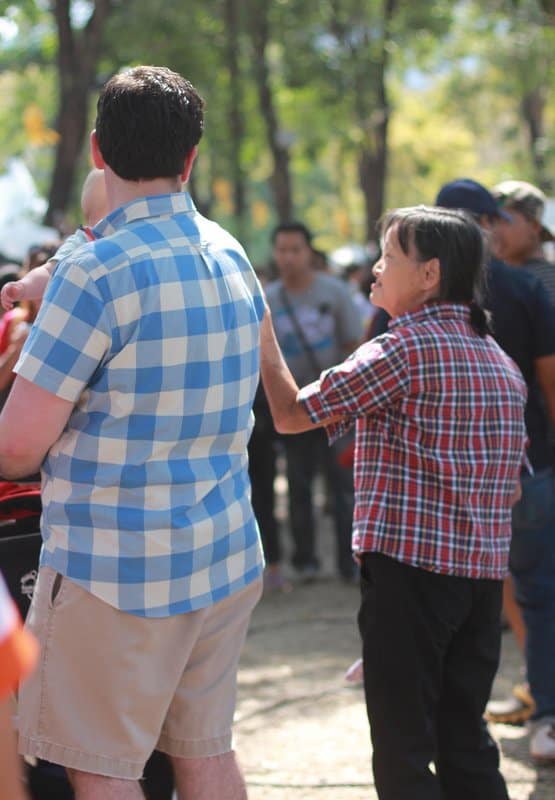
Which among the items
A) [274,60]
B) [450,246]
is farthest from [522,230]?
[274,60]

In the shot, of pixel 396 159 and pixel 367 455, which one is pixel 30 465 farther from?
pixel 396 159

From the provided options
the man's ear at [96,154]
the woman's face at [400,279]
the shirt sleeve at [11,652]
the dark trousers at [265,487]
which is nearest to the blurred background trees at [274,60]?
the dark trousers at [265,487]

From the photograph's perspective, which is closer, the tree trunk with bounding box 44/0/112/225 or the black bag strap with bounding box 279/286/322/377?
the black bag strap with bounding box 279/286/322/377

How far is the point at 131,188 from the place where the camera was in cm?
276

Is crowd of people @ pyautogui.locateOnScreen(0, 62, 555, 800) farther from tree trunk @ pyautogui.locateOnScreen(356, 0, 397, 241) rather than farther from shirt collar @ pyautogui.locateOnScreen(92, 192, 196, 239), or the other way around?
tree trunk @ pyautogui.locateOnScreen(356, 0, 397, 241)

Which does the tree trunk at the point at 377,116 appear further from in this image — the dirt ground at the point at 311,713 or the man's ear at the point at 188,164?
the man's ear at the point at 188,164

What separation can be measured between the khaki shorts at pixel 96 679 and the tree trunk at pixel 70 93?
10.2 meters

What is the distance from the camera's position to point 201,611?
110 inches

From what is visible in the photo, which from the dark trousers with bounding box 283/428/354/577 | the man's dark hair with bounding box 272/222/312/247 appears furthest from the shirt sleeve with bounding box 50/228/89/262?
the man's dark hair with bounding box 272/222/312/247

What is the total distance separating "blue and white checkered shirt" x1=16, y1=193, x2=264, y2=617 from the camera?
2.61m

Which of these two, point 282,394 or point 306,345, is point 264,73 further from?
point 282,394

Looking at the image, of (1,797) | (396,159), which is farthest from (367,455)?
(396,159)

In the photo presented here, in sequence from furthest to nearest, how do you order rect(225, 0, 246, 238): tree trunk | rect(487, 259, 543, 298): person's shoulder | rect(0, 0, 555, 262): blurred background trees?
1. rect(225, 0, 246, 238): tree trunk
2. rect(0, 0, 555, 262): blurred background trees
3. rect(487, 259, 543, 298): person's shoulder

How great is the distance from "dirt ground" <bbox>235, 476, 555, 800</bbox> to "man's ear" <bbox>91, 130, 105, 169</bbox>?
2388 millimetres
